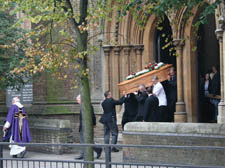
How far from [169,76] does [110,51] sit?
3466 mm

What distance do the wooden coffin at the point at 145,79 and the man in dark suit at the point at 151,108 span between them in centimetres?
130

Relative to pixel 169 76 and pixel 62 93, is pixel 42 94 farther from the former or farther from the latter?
pixel 169 76

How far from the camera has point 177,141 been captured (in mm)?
10750

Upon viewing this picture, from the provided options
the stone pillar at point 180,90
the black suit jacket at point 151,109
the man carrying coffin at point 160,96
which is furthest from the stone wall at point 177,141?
the stone pillar at point 180,90

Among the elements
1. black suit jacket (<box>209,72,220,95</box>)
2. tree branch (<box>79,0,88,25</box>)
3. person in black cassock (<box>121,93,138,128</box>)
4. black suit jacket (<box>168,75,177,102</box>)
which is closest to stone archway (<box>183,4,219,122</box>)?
black suit jacket (<box>168,75,177,102</box>)

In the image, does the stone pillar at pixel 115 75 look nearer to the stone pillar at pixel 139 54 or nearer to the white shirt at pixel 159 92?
the stone pillar at pixel 139 54

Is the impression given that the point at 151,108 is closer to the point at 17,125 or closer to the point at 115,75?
the point at 17,125

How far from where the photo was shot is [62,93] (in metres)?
17.3

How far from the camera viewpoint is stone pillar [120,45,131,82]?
16.0 m

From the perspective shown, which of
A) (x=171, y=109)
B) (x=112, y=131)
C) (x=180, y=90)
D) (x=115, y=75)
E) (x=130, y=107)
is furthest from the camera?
(x=115, y=75)

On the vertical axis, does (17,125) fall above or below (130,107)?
below

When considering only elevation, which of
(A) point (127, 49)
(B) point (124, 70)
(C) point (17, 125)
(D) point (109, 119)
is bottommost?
(C) point (17, 125)

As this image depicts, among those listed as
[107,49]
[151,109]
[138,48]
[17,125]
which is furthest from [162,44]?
[17,125]

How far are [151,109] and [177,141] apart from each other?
5.43ft
